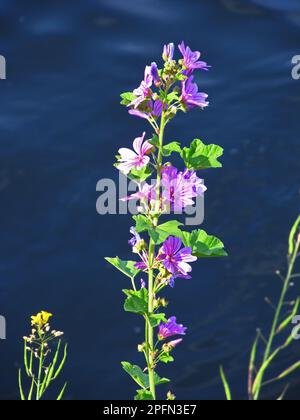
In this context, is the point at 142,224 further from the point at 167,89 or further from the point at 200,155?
the point at 167,89

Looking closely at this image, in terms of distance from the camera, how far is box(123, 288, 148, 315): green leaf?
2.04 meters

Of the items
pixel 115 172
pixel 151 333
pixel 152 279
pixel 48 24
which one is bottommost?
pixel 151 333

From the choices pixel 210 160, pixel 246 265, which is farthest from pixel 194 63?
pixel 246 265

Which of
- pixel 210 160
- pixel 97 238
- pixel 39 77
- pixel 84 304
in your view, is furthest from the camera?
pixel 39 77

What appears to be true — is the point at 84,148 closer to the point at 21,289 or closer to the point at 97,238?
the point at 97,238

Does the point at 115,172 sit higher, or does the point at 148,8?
the point at 148,8

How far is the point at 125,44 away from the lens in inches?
241

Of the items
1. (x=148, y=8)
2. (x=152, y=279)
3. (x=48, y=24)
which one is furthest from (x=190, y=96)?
(x=148, y=8)

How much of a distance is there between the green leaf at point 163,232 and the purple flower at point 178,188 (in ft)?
0.14

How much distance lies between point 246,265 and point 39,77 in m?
2.09

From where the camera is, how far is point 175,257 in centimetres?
204

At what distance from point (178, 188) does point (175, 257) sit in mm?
188

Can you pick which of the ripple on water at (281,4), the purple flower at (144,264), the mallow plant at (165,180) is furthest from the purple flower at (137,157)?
the ripple on water at (281,4)

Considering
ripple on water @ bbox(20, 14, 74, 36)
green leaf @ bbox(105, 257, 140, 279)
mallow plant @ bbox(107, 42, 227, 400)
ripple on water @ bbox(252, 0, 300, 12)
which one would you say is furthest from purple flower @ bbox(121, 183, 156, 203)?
ripple on water @ bbox(252, 0, 300, 12)
